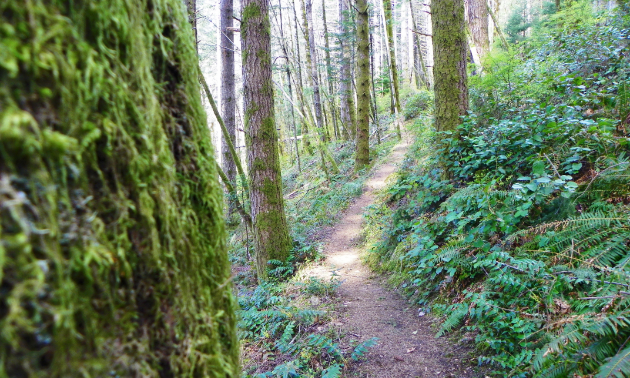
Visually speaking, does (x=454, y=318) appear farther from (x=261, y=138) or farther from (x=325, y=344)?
(x=261, y=138)

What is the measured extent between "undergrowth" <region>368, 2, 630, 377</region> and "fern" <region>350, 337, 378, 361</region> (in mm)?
789

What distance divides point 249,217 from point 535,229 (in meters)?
5.06

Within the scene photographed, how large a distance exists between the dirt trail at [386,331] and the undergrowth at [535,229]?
0.24 meters

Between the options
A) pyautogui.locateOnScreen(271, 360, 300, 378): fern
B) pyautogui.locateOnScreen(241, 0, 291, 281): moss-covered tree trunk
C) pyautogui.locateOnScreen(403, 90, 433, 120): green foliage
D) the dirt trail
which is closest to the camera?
pyautogui.locateOnScreen(271, 360, 300, 378): fern

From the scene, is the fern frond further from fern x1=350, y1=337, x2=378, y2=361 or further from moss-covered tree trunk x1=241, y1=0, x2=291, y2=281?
moss-covered tree trunk x1=241, y1=0, x2=291, y2=281

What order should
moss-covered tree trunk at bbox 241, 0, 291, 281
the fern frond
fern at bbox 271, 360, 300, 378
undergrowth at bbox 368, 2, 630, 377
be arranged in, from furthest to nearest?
moss-covered tree trunk at bbox 241, 0, 291, 281
fern at bbox 271, 360, 300, 378
the fern frond
undergrowth at bbox 368, 2, 630, 377

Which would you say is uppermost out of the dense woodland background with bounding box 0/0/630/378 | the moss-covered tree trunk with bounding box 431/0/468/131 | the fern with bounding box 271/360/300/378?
the moss-covered tree trunk with bounding box 431/0/468/131

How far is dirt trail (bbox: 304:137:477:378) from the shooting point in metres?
3.68

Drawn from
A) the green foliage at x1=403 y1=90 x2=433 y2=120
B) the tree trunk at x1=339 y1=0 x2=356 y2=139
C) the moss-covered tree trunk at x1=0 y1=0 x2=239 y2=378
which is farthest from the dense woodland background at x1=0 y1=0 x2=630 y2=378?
the tree trunk at x1=339 y1=0 x2=356 y2=139

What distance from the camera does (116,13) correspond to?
83 centimetres

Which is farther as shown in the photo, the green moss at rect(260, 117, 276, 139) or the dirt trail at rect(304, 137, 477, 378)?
the green moss at rect(260, 117, 276, 139)

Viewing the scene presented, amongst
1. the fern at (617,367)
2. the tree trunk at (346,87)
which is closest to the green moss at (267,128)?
the fern at (617,367)

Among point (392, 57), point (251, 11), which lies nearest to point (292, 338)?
point (251, 11)

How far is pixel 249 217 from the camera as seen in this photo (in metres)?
7.10
